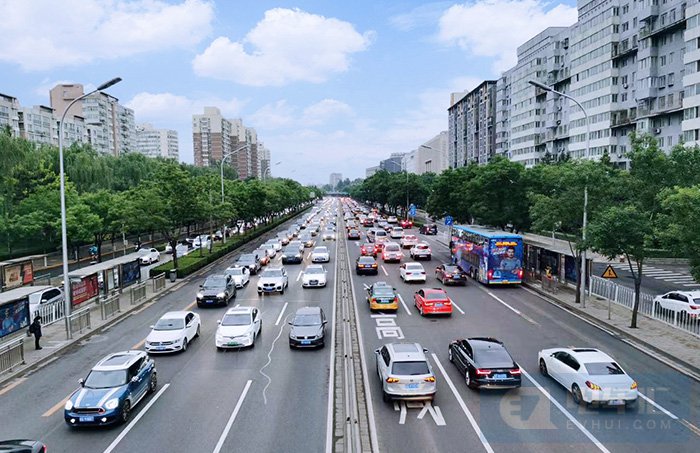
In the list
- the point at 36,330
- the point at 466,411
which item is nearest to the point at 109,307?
the point at 36,330

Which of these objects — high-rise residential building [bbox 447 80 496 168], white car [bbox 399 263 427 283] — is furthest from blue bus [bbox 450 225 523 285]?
high-rise residential building [bbox 447 80 496 168]

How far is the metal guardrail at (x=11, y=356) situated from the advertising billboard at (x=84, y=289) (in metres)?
7.90

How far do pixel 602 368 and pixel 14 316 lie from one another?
23.5 metres

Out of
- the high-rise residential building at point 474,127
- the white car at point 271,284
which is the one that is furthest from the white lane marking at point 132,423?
the high-rise residential building at point 474,127

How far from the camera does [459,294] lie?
1259 inches

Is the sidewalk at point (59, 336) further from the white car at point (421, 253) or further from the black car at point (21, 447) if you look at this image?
the white car at point (421, 253)

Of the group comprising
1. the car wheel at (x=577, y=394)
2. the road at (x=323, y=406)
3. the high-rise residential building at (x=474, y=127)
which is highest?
the high-rise residential building at (x=474, y=127)

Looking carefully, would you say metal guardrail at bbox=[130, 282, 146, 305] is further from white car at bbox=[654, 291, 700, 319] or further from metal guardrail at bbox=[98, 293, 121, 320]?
white car at bbox=[654, 291, 700, 319]

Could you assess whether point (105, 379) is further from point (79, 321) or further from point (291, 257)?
point (291, 257)

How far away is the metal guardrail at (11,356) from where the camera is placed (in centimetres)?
1834

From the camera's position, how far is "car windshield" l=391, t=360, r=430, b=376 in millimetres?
14781

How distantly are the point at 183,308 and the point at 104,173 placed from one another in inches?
1572

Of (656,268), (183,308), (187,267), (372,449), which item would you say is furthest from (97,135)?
(372,449)

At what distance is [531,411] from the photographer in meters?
14.4
